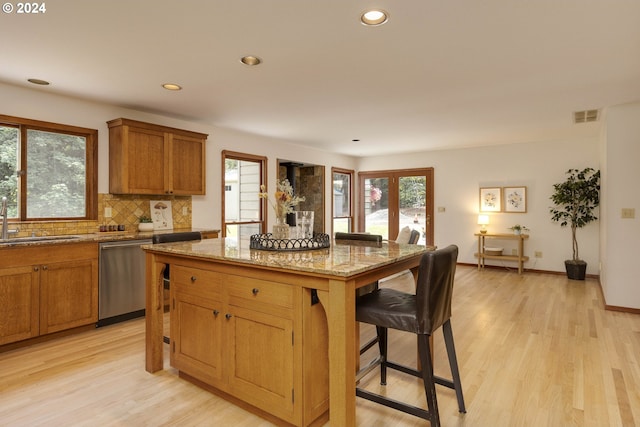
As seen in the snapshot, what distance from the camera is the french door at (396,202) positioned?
773 cm

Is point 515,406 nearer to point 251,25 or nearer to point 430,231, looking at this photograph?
point 251,25

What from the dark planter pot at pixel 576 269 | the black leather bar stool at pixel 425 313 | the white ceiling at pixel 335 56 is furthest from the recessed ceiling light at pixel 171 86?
the dark planter pot at pixel 576 269

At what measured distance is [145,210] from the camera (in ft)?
14.7

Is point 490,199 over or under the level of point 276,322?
over

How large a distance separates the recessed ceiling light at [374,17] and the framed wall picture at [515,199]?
5.49 m

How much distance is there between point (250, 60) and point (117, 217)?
2.55m

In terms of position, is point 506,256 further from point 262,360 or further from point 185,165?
point 262,360

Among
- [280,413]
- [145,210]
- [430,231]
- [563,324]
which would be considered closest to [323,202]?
[430,231]

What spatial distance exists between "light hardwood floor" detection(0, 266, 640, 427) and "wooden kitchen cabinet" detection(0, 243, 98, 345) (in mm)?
176

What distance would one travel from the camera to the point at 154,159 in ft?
13.9

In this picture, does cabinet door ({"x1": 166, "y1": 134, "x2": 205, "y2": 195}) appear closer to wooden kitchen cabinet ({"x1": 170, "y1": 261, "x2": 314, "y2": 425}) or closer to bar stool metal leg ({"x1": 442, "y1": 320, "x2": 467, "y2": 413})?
wooden kitchen cabinet ({"x1": 170, "y1": 261, "x2": 314, "y2": 425})

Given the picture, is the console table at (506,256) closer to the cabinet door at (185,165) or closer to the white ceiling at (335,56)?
the white ceiling at (335,56)

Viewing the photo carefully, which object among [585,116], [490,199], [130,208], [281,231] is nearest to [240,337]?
[281,231]

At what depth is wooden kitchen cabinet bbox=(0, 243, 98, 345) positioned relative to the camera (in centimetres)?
302
